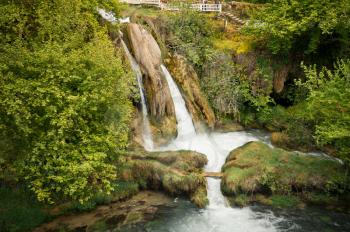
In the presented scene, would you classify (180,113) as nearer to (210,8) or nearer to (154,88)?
(154,88)

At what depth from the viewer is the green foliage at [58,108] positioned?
13.2 metres

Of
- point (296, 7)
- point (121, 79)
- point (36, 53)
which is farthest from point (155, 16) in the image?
point (36, 53)

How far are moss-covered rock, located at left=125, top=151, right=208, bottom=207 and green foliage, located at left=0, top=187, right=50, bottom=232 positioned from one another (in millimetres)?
4949

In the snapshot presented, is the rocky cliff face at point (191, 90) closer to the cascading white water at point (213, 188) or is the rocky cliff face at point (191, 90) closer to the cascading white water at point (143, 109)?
the cascading white water at point (213, 188)

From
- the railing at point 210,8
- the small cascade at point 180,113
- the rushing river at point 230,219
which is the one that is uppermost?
the railing at point 210,8

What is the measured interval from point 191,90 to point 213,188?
8.65 metres

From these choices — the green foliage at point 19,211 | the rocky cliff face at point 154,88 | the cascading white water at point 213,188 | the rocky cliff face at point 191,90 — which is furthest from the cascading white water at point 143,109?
the green foliage at point 19,211

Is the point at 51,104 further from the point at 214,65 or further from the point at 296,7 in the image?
the point at 296,7

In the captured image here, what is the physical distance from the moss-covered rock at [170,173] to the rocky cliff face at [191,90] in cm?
536

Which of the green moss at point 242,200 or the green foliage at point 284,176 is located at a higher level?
the green foliage at point 284,176

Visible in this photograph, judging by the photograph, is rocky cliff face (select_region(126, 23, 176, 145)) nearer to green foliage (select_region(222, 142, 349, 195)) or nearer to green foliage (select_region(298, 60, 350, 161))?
green foliage (select_region(222, 142, 349, 195))

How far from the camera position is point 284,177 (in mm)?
19328

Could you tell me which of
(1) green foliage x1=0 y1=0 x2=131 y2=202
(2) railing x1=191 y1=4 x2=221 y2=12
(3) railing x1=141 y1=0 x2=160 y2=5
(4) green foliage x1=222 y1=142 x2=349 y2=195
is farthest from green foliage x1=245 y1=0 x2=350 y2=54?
(1) green foliage x1=0 y1=0 x2=131 y2=202

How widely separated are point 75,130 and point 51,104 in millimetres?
1323
